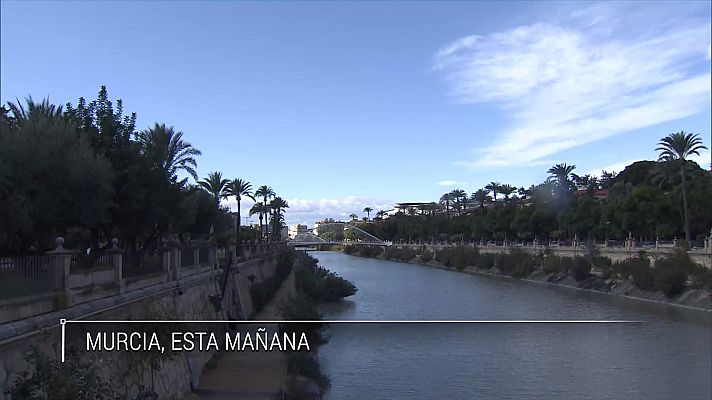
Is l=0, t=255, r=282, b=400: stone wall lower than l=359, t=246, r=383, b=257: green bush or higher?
higher

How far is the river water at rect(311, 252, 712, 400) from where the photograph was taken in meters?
23.0

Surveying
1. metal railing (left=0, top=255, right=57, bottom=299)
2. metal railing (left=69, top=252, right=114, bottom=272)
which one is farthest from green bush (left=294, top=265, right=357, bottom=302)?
metal railing (left=0, top=255, right=57, bottom=299)

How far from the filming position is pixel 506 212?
9738cm

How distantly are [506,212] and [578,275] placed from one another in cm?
3640

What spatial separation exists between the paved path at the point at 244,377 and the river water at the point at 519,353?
8.58 feet

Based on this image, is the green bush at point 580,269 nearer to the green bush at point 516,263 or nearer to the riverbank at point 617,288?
the riverbank at point 617,288

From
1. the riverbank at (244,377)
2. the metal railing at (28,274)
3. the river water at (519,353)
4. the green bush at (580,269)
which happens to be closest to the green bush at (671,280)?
the river water at (519,353)

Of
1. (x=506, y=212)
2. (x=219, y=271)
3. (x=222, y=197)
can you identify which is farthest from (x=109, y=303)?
(x=506, y=212)

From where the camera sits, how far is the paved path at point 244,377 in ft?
58.1

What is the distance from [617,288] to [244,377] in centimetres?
4402

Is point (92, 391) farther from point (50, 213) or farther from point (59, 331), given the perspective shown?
point (50, 213)

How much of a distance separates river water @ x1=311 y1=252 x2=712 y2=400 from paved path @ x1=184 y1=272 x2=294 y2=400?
2.62m

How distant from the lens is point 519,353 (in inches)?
1156

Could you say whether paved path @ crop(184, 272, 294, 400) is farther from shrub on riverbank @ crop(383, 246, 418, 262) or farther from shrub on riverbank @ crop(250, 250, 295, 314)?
shrub on riverbank @ crop(383, 246, 418, 262)
